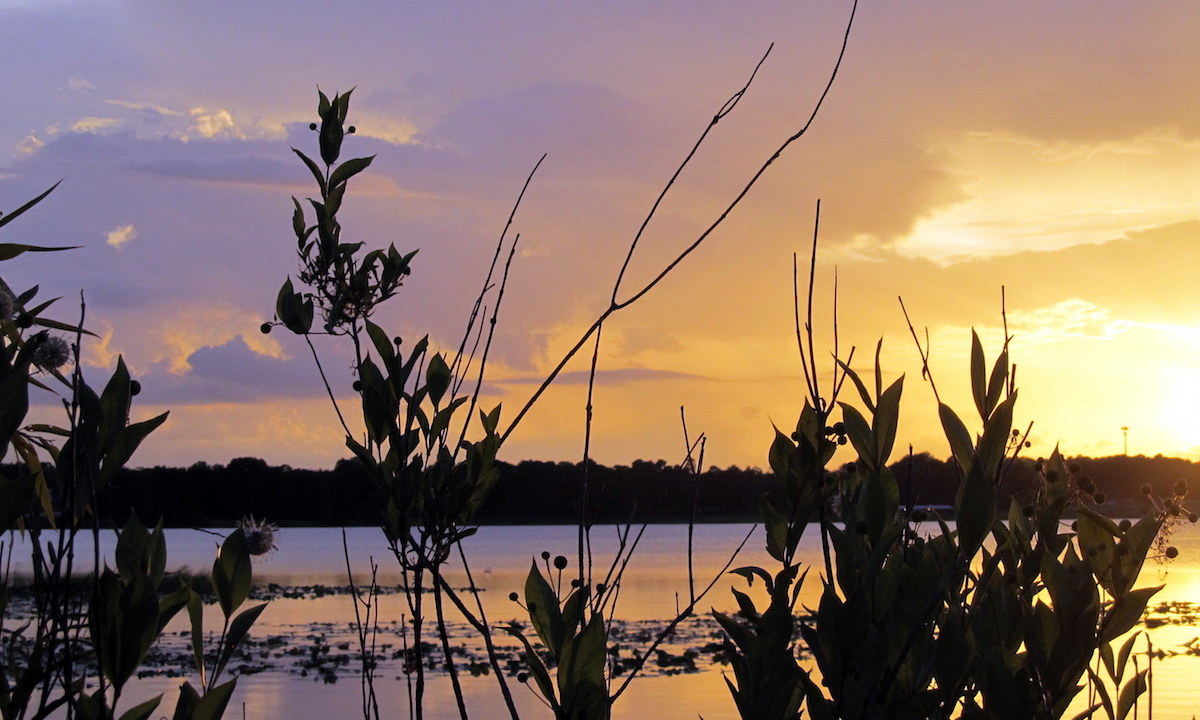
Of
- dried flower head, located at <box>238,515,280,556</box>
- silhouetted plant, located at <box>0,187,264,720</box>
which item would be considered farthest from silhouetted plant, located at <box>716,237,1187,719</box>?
dried flower head, located at <box>238,515,280,556</box>

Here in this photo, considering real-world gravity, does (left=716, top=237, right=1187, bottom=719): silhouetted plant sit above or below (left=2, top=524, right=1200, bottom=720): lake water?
above

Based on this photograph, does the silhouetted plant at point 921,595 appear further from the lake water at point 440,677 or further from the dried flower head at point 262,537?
→ the lake water at point 440,677

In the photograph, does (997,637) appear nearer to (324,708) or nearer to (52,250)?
(52,250)

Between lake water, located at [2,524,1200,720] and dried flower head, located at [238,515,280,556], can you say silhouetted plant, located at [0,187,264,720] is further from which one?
lake water, located at [2,524,1200,720]

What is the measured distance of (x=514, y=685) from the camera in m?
19.3

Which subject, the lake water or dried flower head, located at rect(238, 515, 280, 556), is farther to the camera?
the lake water

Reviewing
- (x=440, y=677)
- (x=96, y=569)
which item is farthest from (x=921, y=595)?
(x=440, y=677)

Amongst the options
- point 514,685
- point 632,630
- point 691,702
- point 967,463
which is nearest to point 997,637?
point 967,463

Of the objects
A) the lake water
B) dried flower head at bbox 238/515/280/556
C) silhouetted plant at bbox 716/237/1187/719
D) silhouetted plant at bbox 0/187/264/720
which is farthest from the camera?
the lake water

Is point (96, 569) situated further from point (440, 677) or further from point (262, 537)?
point (440, 677)

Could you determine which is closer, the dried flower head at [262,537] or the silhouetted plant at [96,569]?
the silhouetted plant at [96,569]

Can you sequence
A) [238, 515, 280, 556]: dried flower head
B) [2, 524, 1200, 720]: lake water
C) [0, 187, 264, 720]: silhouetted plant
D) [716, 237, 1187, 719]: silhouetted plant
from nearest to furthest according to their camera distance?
[0, 187, 264, 720]: silhouetted plant < [716, 237, 1187, 719]: silhouetted plant < [238, 515, 280, 556]: dried flower head < [2, 524, 1200, 720]: lake water

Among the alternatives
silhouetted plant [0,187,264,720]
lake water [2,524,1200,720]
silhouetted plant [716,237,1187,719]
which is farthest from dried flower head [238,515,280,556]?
silhouetted plant [716,237,1187,719]

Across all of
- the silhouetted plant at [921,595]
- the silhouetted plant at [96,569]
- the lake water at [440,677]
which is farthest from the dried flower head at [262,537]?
the silhouetted plant at [921,595]
